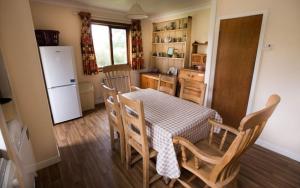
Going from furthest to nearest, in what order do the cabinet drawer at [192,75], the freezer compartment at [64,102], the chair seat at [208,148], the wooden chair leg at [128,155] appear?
1. the cabinet drawer at [192,75]
2. the freezer compartment at [64,102]
3. the wooden chair leg at [128,155]
4. the chair seat at [208,148]

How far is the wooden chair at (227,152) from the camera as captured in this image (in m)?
0.94

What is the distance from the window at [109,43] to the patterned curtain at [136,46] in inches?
8.9

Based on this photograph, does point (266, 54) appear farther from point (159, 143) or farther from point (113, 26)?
point (113, 26)

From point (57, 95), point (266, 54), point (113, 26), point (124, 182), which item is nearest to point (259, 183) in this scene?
point (124, 182)

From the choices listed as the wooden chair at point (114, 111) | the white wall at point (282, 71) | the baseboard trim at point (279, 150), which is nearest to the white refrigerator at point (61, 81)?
the wooden chair at point (114, 111)

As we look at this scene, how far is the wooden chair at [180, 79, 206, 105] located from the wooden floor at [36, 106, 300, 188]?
101cm

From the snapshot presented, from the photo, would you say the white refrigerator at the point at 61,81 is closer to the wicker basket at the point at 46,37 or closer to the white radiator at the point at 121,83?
the wicker basket at the point at 46,37

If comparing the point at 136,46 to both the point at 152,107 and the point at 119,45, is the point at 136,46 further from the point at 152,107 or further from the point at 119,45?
the point at 152,107

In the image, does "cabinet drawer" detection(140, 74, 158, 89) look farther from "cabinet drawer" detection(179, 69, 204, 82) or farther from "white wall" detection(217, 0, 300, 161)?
"white wall" detection(217, 0, 300, 161)

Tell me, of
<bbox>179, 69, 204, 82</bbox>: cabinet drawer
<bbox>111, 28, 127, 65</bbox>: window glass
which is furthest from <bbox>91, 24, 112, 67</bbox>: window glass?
<bbox>179, 69, 204, 82</bbox>: cabinet drawer

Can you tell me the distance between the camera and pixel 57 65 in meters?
2.94

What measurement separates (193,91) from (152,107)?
2.27ft

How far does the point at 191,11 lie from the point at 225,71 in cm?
202

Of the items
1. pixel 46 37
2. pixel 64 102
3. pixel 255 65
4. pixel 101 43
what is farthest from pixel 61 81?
pixel 255 65
